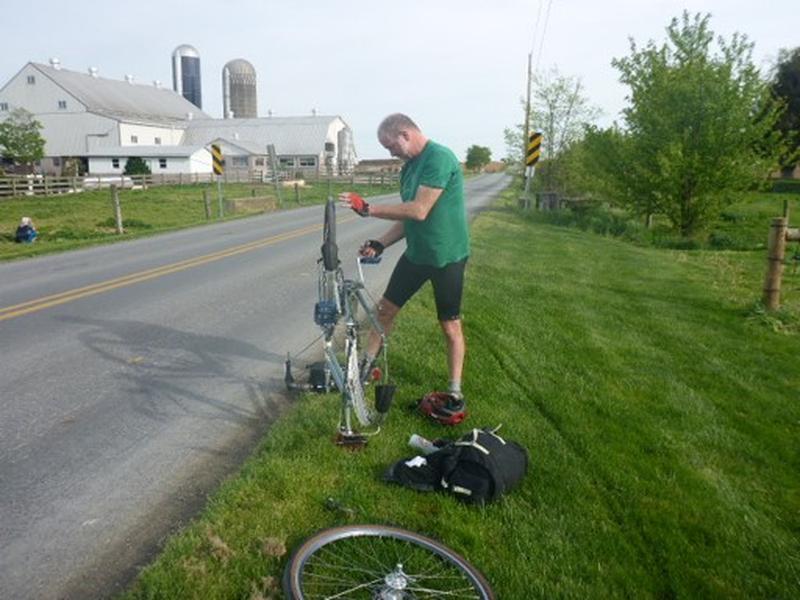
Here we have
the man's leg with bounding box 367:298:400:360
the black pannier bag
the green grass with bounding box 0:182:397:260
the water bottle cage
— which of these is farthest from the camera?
the green grass with bounding box 0:182:397:260

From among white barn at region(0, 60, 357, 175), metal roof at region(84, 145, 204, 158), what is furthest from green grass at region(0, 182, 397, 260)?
white barn at region(0, 60, 357, 175)

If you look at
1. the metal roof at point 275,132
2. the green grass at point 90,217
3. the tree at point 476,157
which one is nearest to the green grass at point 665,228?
the green grass at point 90,217

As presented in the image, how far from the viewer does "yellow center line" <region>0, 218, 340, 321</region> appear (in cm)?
778

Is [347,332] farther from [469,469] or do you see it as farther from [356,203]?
[469,469]

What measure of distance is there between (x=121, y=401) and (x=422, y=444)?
2.58 m

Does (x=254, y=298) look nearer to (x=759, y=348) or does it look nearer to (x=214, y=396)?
(x=214, y=396)

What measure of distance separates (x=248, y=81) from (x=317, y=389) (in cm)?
9753

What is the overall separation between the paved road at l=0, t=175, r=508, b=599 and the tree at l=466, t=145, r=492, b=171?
139 m

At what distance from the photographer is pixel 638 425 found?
14.8 ft

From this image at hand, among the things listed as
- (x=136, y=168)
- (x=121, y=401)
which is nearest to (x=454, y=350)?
(x=121, y=401)

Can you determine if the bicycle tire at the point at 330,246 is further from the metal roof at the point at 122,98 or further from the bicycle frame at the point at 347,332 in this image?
the metal roof at the point at 122,98

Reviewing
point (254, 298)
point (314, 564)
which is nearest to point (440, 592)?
point (314, 564)

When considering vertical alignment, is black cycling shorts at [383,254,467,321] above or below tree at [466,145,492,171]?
below

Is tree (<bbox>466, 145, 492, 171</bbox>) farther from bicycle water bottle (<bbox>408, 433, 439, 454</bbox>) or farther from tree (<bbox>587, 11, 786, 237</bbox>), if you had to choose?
bicycle water bottle (<bbox>408, 433, 439, 454</bbox>)
